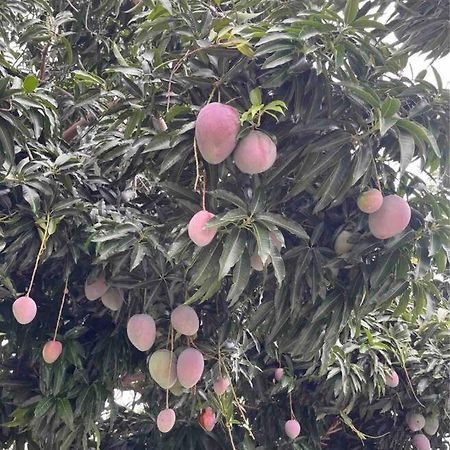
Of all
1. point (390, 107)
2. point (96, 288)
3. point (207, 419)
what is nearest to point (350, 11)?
point (390, 107)

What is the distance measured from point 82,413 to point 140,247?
2.25ft

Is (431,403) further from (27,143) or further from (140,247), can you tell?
(27,143)

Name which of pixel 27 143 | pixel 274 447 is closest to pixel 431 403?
pixel 274 447

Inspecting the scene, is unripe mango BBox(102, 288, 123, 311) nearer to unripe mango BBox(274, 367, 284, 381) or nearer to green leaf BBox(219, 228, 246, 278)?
green leaf BBox(219, 228, 246, 278)

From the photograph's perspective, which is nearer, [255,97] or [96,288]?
[255,97]

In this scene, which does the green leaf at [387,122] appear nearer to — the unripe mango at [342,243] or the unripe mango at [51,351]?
the unripe mango at [342,243]

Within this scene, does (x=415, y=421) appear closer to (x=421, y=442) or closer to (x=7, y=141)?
(x=421, y=442)

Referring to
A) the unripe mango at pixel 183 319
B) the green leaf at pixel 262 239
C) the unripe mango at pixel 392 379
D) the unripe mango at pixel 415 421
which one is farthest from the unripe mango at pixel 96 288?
the unripe mango at pixel 415 421

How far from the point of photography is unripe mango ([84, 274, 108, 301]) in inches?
75.0

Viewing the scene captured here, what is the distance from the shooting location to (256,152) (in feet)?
4.48

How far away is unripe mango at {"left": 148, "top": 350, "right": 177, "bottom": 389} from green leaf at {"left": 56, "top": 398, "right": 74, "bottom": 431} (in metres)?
0.32

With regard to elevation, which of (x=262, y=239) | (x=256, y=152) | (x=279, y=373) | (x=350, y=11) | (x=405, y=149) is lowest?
(x=279, y=373)

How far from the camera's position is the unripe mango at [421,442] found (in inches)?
112

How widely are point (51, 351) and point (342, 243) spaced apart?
0.97 meters
